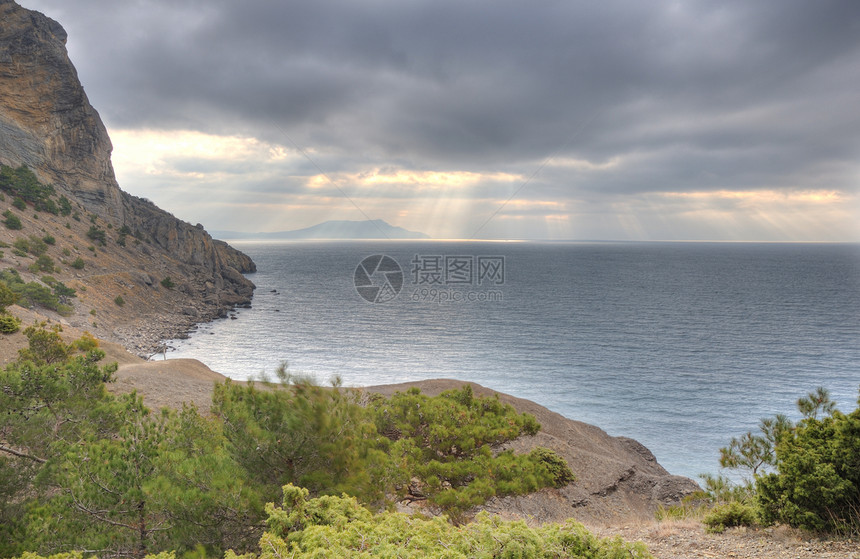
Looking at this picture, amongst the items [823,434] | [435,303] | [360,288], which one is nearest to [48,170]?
[360,288]

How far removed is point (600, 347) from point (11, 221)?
7163cm

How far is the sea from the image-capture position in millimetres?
33375

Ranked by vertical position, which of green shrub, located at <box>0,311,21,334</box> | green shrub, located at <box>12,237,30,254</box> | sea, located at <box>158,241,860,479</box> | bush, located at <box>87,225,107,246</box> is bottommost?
sea, located at <box>158,241,860,479</box>

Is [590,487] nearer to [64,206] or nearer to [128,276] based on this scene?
[128,276]

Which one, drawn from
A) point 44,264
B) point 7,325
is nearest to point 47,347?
point 7,325

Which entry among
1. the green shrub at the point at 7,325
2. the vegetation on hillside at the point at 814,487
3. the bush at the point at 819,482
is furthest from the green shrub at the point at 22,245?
the bush at the point at 819,482

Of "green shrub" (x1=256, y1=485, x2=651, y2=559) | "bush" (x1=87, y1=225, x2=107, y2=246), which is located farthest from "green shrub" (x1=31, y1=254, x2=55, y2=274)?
"green shrub" (x1=256, y1=485, x2=651, y2=559)

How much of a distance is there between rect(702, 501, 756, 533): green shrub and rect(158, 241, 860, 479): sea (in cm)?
877

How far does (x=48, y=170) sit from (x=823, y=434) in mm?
92557

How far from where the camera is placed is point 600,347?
4978cm

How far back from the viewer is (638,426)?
30.9 m

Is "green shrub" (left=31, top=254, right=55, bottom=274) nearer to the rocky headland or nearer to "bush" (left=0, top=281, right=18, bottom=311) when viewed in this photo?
the rocky headland

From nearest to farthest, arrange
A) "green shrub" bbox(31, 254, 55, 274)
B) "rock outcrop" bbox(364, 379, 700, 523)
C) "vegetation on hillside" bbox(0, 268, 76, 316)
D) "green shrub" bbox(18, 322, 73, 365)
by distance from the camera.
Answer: "rock outcrop" bbox(364, 379, 700, 523), "green shrub" bbox(18, 322, 73, 365), "vegetation on hillside" bbox(0, 268, 76, 316), "green shrub" bbox(31, 254, 55, 274)

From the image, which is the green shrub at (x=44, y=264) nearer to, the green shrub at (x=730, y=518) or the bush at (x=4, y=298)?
the bush at (x=4, y=298)
